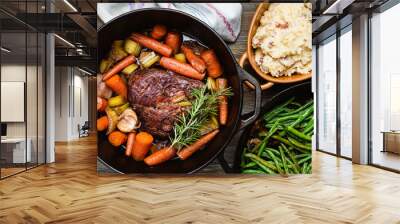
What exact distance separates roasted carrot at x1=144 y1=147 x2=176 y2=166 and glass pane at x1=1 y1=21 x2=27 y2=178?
1.99m

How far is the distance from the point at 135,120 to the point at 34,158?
2409mm

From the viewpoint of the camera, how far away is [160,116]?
552cm

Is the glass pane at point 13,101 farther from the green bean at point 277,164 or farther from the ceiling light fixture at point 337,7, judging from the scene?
the ceiling light fixture at point 337,7

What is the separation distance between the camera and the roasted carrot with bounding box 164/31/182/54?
5.59 m

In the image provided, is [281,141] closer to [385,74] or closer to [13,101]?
[385,74]

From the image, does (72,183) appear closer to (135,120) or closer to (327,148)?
(135,120)

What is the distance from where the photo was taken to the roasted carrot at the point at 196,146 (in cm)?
559

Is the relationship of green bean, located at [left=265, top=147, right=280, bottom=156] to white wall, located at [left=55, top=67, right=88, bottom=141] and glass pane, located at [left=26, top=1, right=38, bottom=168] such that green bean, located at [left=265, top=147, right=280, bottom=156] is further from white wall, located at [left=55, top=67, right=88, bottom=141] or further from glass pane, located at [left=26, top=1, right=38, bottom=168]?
white wall, located at [left=55, top=67, right=88, bottom=141]

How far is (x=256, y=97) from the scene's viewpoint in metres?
5.58

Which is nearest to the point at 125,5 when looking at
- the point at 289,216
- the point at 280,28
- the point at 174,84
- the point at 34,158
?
the point at 174,84

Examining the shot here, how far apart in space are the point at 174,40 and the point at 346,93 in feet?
14.1

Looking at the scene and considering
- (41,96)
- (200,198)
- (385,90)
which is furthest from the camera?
(41,96)

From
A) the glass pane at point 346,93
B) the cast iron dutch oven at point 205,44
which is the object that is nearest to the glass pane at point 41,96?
the cast iron dutch oven at point 205,44

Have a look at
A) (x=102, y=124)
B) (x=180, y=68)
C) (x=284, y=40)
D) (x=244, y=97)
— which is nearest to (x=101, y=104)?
(x=102, y=124)
